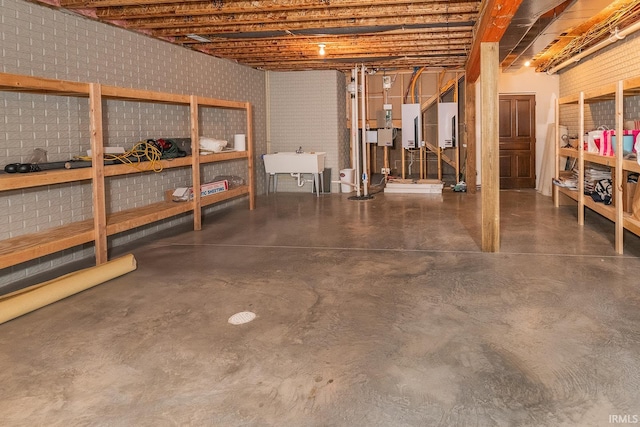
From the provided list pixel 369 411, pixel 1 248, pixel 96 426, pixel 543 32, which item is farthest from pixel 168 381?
pixel 543 32

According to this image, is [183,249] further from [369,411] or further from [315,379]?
[369,411]

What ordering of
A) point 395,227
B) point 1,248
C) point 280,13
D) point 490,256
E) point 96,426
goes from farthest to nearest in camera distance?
point 395,227 → point 280,13 → point 490,256 → point 1,248 → point 96,426

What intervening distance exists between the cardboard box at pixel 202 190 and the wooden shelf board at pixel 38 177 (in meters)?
1.78

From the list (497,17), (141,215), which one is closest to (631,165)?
(497,17)

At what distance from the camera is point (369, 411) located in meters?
2.07

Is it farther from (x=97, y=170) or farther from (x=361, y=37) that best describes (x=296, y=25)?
(x=97, y=170)

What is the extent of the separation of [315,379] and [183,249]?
3136mm

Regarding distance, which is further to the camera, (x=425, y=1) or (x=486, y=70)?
(x=425, y=1)

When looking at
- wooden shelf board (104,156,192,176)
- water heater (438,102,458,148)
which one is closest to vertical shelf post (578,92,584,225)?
water heater (438,102,458,148)

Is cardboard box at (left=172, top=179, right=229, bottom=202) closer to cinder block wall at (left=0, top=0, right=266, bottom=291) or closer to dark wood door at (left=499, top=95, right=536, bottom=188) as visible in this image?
cinder block wall at (left=0, top=0, right=266, bottom=291)

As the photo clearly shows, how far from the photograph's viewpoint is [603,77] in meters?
7.54

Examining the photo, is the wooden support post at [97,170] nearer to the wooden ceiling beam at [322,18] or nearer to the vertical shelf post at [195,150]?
the vertical shelf post at [195,150]

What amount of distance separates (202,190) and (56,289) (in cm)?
297

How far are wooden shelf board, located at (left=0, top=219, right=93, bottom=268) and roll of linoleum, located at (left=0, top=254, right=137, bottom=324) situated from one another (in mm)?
234
